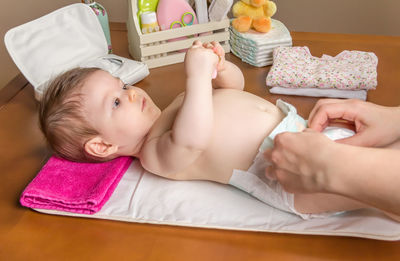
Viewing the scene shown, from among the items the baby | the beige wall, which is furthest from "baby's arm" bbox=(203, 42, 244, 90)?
the beige wall

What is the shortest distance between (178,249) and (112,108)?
1.51ft

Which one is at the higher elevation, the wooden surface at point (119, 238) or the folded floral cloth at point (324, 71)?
the folded floral cloth at point (324, 71)

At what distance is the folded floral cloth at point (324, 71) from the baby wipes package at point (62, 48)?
0.55 metres

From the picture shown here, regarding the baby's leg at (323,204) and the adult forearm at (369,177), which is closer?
the adult forearm at (369,177)

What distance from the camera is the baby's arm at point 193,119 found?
1132mm

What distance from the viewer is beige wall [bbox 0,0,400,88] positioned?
217 centimetres

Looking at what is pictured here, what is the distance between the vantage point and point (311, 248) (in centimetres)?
107

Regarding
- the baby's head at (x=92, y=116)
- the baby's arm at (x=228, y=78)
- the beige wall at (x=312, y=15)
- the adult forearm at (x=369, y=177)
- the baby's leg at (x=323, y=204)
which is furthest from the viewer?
the beige wall at (x=312, y=15)

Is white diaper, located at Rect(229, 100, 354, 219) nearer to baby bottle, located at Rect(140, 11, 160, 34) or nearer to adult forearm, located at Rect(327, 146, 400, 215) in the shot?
adult forearm, located at Rect(327, 146, 400, 215)

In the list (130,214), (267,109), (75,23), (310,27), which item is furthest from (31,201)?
(310,27)

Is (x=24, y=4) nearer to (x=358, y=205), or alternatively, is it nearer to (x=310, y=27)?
(x=310, y=27)

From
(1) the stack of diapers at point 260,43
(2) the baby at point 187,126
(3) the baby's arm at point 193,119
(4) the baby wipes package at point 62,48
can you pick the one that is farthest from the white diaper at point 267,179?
(4) the baby wipes package at point 62,48

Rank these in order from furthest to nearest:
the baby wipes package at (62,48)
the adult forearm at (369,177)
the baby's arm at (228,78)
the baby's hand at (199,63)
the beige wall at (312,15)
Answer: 1. the beige wall at (312,15)
2. the baby wipes package at (62,48)
3. the baby's arm at (228,78)
4. the baby's hand at (199,63)
5. the adult forearm at (369,177)

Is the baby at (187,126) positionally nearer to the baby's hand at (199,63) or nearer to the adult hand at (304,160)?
the baby's hand at (199,63)
